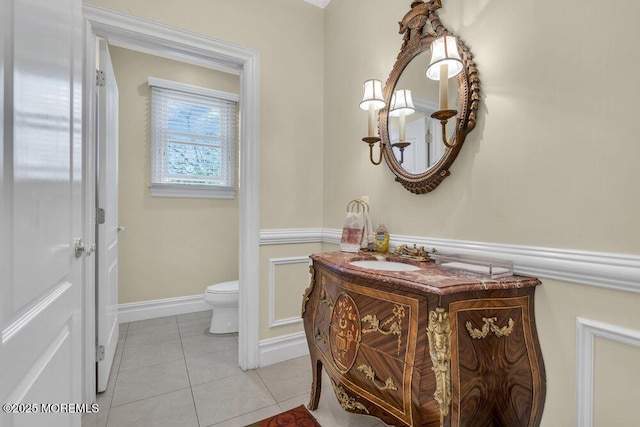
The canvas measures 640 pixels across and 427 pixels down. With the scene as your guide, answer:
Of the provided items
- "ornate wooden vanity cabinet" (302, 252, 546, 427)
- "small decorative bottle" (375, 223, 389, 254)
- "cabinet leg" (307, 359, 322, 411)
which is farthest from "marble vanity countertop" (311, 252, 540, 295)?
"cabinet leg" (307, 359, 322, 411)

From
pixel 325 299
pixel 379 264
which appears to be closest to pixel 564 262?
pixel 379 264

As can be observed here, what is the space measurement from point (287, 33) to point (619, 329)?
8.21 ft

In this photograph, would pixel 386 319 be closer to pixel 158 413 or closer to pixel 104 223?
pixel 158 413

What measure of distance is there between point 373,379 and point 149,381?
5.22ft

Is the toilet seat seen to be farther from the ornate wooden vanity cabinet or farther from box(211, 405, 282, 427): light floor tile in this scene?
the ornate wooden vanity cabinet

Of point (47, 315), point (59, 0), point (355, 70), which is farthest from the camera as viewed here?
point (355, 70)

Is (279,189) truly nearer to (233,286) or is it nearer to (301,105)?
(301,105)

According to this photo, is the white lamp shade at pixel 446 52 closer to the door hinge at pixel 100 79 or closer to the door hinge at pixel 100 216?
the door hinge at pixel 100 79

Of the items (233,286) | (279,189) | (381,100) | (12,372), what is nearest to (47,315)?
(12,372)

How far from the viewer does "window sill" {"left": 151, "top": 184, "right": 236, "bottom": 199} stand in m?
3.01

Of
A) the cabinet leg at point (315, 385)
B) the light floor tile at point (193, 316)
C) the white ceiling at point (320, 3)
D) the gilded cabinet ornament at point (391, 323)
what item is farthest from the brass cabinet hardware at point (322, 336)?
the white ceiling at point (320, 3)

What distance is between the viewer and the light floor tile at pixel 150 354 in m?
2.11

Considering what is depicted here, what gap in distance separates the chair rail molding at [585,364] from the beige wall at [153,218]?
3.11 meters

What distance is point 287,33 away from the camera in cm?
225
